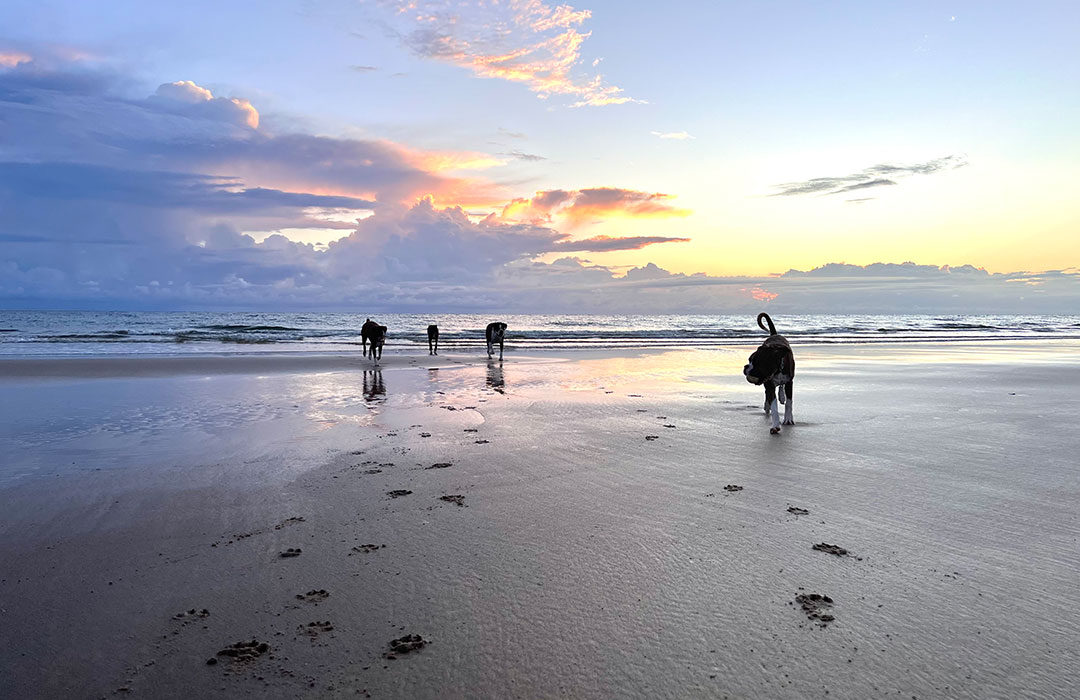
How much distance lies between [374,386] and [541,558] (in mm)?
10642

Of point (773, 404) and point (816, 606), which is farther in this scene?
point (773, 404)

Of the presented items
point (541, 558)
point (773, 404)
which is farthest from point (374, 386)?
point (541, 558)

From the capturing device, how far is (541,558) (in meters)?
3.90

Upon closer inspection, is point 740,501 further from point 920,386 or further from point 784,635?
point 920,386

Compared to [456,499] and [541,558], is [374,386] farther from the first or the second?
[541,558]

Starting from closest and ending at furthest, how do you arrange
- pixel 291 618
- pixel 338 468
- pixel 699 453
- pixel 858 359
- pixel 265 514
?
1. pixel 291 618
2. pixel 265 514
3. pixel 338 468
4. pixel 699 453
5. pixel 858 359

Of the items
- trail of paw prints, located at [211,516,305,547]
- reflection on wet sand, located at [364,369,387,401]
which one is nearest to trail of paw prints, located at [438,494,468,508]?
trail of paw prints, located at [211,516,305,547]

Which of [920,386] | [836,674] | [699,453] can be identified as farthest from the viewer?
[920,386]

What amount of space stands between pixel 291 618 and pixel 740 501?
11.8ft

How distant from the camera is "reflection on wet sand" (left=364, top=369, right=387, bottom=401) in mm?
11938

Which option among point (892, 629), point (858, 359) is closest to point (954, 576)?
point (892, 629)

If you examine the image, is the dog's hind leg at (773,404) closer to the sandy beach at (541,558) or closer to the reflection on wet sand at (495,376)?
the sandy beach at (541,558)

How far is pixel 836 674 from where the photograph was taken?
8.59ft

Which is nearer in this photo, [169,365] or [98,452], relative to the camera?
[98,452]
